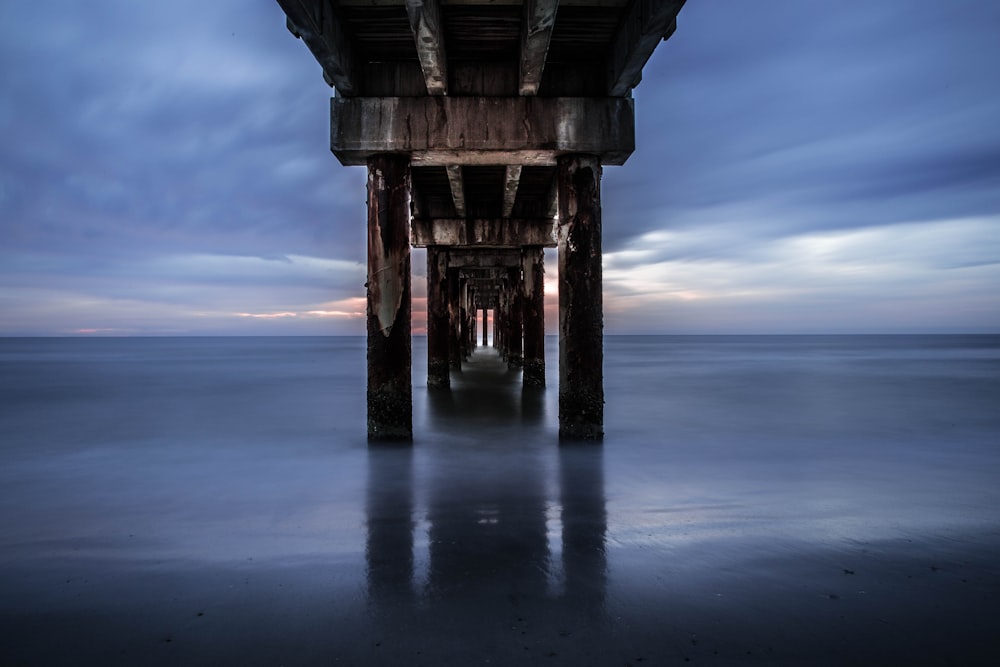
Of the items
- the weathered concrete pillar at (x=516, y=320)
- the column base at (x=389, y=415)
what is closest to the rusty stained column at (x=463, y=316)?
the weathered concrete pillar at (x=516, y=320)

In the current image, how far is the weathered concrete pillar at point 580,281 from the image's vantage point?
688 centimetres

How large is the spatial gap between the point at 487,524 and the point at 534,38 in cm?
457

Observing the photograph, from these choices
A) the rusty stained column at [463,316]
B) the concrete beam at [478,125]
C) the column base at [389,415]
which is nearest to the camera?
the concrete beam at [478,125]

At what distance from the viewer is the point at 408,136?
6.79 m

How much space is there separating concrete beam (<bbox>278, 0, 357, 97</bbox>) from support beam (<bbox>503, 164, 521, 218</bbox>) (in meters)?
3.31

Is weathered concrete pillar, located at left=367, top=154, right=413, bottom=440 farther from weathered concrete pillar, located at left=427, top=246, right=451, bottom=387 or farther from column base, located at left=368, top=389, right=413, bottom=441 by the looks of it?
weathered concrete pillar, located at left=427, top=246, right=451, bottom=387

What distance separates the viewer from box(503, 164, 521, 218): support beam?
9.46m

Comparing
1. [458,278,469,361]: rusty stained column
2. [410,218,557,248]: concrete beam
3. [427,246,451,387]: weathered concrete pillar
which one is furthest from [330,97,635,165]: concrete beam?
[458,278,469,361]: rusty stained column

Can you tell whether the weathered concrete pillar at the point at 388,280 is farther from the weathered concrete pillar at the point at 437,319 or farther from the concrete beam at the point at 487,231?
the weathered concrete pillar at the point at 437,319

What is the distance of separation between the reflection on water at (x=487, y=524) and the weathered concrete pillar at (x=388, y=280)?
0.90m

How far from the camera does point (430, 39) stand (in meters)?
5.38

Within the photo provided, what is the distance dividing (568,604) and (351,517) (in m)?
2.21

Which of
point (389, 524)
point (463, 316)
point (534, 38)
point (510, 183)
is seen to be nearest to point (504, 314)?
point (463, 316)

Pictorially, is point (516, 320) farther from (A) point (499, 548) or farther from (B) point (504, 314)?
(A) point (499, 548)
